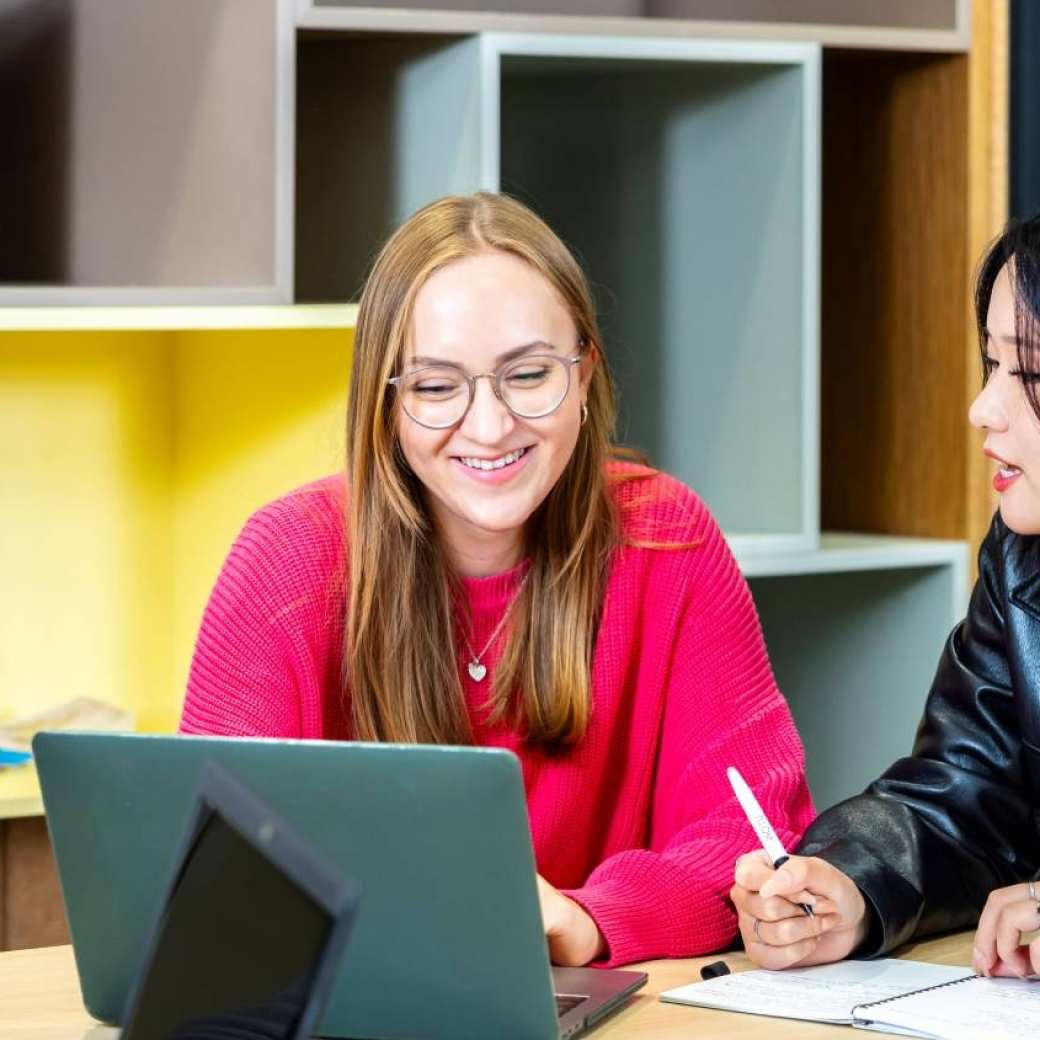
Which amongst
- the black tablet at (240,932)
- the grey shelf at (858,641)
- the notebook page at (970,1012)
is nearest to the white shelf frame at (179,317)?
the grey shelf at (858,641)

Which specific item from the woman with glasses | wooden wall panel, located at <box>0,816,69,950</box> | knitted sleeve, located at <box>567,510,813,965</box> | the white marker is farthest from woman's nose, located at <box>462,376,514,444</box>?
wooden wall panel, located at <box>0,816,69,950</box>

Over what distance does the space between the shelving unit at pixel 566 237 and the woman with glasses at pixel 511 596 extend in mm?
573

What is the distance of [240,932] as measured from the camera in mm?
876

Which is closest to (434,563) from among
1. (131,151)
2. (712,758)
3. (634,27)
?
(712,758)

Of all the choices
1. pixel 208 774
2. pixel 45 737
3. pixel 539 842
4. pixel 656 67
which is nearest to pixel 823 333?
pixel 656 67

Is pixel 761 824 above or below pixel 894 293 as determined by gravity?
below

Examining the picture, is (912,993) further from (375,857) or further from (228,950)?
(228,950)

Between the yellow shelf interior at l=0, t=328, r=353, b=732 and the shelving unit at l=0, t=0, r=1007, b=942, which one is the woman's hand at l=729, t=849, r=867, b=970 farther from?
the yellow shelf interior at l=0, t=328, r=353, b=732

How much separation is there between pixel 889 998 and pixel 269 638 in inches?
24.2

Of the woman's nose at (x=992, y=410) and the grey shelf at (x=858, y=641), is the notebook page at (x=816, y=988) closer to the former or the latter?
the woman's nose at (x=992, y=410)

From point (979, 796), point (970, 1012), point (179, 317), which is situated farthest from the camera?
point (179, 317)

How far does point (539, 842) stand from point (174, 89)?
3.42 feet

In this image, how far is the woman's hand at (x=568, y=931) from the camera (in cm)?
140

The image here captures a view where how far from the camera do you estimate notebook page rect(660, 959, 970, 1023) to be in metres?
1.30
